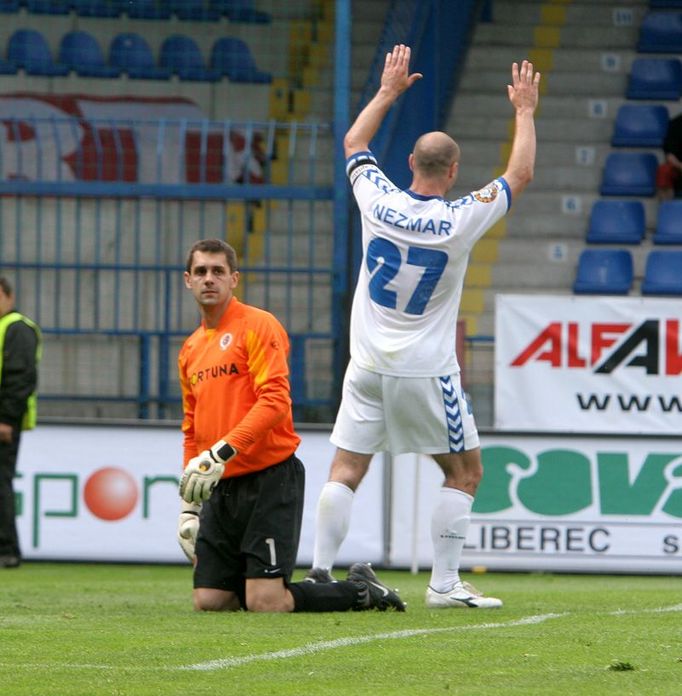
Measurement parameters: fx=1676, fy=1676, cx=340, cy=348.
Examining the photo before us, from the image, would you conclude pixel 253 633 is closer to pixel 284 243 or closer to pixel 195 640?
pixel 195 640

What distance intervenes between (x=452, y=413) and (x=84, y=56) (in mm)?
10092

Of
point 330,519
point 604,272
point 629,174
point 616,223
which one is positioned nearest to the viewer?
point 330,519

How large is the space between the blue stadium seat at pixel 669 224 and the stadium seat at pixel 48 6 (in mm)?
6113

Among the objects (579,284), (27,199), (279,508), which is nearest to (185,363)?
(279,508)

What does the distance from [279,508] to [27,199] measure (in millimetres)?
7940

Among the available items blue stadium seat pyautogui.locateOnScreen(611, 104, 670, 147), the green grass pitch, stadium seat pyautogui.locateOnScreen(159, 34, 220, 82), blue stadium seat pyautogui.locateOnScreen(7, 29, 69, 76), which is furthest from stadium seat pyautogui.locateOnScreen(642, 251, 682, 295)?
the green grass pitch

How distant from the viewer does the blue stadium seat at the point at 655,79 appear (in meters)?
17.7

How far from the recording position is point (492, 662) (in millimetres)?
5094

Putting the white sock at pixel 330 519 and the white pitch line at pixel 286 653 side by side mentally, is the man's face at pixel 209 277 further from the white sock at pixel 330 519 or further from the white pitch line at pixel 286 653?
the white pitch line at pixel 286 653

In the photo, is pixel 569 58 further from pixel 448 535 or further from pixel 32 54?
pixel 448 535

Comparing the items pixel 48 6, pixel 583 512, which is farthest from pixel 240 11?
pixel 583 512

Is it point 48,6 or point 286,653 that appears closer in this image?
point 286,653

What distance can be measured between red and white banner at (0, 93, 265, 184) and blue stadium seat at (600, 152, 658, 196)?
4015 millimetres

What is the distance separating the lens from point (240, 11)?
15930 mm
